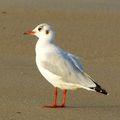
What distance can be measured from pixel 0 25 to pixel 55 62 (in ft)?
29.3

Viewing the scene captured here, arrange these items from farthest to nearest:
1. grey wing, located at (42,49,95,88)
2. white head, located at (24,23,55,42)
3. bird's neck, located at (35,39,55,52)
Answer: white head, located at (24,23,55,42) → bird's neck, located at (35,39,55,52) → grey wing, located at (42,49,95,88)

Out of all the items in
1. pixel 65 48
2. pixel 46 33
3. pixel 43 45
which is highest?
pixel 46 33

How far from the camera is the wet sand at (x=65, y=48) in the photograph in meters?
8.50

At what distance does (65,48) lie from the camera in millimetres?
14961

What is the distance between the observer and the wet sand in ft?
27.9

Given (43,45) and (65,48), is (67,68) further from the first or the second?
(65,48)

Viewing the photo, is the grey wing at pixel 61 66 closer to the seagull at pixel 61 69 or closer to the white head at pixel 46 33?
the seagull at pixel 61 69


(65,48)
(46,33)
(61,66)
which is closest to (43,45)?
(46,33)

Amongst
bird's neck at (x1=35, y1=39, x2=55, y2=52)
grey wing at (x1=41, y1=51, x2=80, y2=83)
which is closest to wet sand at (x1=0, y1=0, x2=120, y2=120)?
grey wing at (x1=41, y1=51, x2=80, y2=83)

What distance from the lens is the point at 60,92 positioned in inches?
389

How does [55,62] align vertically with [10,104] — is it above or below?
above

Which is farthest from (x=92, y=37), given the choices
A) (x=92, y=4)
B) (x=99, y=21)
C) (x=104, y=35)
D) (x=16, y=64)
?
(x=92, y=4)

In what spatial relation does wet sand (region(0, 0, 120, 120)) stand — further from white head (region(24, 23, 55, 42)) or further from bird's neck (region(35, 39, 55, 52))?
white head (region(24, 23, 55, 42))

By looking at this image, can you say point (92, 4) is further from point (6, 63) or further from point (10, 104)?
point (10, 104)
